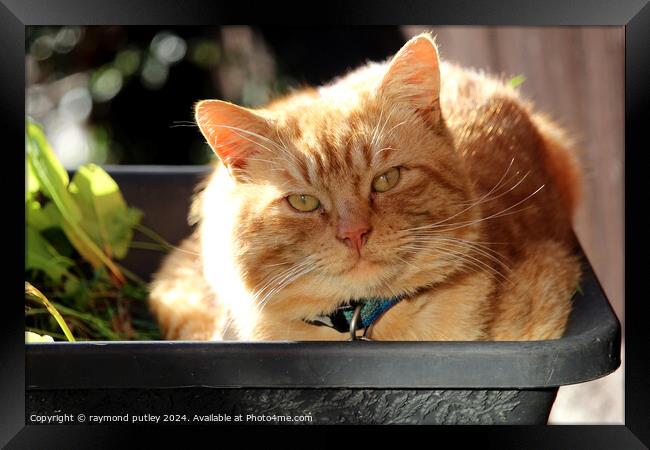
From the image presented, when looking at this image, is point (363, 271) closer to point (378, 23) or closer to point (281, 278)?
point (281, 278)

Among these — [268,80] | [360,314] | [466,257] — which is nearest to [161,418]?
[360,314]

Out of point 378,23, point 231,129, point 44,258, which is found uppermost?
point 378,23

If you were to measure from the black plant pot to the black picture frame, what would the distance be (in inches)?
1.3

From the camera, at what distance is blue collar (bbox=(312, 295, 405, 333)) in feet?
4.30

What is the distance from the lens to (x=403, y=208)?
1264 mm

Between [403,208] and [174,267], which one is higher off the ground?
[403,208]

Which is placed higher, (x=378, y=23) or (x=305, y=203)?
(x=378, y=23)

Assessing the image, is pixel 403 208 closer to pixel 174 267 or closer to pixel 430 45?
pixel 430 45

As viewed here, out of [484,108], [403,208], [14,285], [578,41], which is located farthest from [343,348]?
[578,41]

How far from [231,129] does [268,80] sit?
1.88 meters

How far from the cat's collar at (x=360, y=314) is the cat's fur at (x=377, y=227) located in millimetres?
16

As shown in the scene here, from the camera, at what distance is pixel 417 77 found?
128cm

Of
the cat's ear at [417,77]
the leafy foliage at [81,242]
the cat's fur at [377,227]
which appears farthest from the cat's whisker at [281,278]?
the leafy foliage at [81,242]

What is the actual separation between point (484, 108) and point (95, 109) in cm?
181
